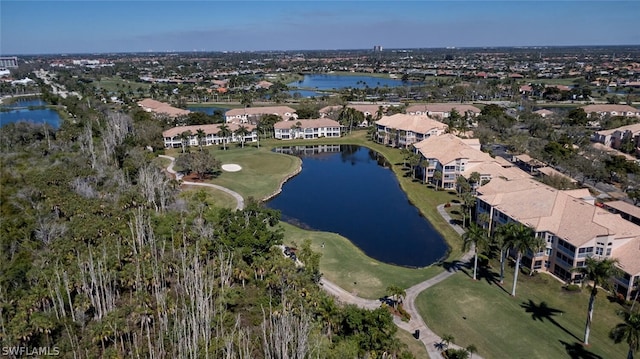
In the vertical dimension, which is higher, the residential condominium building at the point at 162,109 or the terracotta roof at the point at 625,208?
the residential condominium building at the point at 162,109

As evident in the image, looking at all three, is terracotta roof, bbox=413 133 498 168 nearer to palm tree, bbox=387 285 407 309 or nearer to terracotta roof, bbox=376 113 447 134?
terracotta roof, bbox=376 113 447 134

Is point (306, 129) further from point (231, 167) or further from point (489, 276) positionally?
point (489, 276)

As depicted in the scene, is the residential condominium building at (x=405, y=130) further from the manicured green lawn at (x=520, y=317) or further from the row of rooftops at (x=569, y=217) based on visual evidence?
the manicured green lawn at (x=520, y=317)

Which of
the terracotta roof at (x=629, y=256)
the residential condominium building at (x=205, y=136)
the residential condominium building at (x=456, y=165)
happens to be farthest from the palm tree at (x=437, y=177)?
the residential condominium building at (x=205, y=136)

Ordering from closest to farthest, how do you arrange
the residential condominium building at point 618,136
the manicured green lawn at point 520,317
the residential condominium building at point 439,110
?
the manicured green lawn at point 520,317
the residential condominium building at point 618,136
the residential condominium building at point 439,110

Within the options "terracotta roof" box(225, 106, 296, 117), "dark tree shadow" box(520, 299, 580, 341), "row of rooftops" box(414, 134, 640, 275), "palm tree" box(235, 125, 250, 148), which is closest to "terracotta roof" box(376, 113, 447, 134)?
"terracotta roof" box(225, 106, 296, 117)

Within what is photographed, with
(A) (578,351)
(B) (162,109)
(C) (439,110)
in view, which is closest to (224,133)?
(B) (162,109)

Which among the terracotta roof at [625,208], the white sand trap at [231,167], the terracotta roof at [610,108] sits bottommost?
the white sand trap at [231,167]

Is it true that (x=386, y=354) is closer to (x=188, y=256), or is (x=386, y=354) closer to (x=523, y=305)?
(x=523, y=305)
